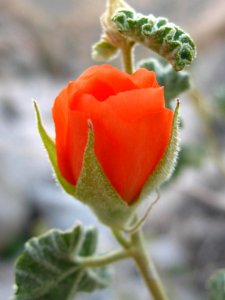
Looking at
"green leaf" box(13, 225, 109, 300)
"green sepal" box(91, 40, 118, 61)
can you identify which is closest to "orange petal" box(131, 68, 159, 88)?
"green sepal" box(91, 40, 118, 61)

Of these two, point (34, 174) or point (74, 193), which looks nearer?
point (74, 193)

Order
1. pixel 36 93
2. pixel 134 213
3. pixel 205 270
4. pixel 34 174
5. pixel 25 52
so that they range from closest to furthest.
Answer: pixel 134 213 < pixel 205 270 < pixel 34 174 < pixel 36 93 < pixel 25 52

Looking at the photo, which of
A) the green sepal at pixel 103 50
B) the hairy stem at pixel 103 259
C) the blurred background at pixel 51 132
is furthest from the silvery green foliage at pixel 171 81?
the blurred background at pixel 51 132

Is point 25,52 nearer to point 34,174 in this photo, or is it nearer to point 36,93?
point 36,93

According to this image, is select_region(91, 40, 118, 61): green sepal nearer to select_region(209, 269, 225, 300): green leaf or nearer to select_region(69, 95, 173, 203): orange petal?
select_region(69, 95, 173, 203): orange petal

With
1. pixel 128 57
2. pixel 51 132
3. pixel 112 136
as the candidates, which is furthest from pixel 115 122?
pixel 51 132

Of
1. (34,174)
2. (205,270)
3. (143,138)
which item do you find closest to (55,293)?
(143,138)

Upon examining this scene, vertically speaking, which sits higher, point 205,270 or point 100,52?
point 100,52
